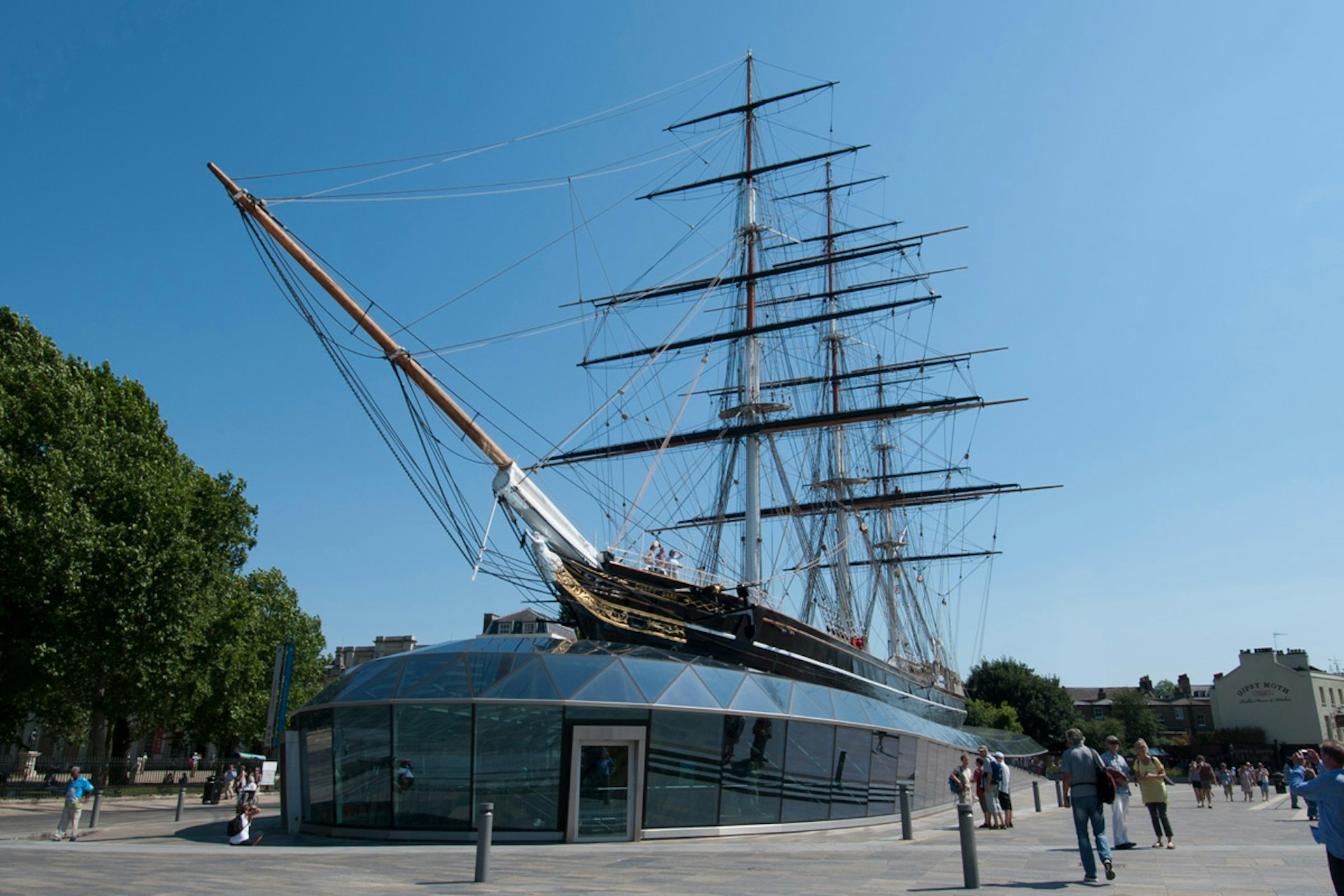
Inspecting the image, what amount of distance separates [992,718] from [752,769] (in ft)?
200

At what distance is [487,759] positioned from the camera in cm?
1513

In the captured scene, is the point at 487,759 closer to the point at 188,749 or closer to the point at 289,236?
the point at 289,236

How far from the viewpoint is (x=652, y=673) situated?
16.6 m

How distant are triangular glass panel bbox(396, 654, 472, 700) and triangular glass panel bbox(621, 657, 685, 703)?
9.96 feet

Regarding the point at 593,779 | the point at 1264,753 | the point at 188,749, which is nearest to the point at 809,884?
the point at 593,779

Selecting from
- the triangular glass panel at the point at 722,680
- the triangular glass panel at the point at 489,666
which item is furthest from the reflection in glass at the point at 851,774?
the triangular glass panel at the point at 489,666

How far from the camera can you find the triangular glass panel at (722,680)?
55.2 ft

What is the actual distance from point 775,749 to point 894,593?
40.2 meters

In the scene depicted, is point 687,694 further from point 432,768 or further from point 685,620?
point 685,620

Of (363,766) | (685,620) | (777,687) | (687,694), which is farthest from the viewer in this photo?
(685,620)

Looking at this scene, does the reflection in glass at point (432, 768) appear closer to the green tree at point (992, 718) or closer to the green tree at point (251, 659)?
the green tree at point (251, 659)

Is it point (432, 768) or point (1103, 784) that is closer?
→ point (1103, 784)

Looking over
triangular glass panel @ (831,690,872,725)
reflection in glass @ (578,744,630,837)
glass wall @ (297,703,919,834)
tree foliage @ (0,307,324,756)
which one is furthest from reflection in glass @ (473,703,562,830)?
tree foliage @ (0,307,324,756)

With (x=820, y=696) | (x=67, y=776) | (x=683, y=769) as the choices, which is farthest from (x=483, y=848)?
(x=67, y=776)
